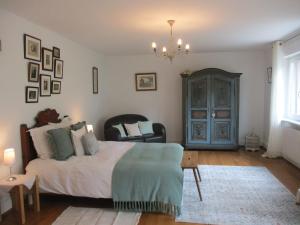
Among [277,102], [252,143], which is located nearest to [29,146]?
[277,102]

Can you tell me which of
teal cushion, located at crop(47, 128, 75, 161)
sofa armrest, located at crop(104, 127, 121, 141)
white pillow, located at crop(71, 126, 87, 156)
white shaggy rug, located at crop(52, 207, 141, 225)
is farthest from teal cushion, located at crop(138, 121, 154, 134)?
white shaggy rug, located at crop(52, 207, 141, 225)

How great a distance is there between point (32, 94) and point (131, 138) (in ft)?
8.19

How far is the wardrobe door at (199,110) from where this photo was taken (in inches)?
235

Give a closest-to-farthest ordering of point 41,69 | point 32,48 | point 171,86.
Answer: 1. point 32,48
2. point 41,69
3. point 171,86

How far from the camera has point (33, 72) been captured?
361 centimetres

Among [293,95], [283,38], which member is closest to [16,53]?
[283,38]

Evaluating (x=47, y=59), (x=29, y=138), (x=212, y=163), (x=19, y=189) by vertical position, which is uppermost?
(x=47, y=59)

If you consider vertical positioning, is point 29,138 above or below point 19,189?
above

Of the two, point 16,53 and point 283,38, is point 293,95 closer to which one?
point 283,38

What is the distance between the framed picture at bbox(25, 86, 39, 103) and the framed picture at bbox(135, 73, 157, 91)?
3.28m

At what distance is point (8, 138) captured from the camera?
315cm

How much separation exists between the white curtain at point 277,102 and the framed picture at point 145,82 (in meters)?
2.80

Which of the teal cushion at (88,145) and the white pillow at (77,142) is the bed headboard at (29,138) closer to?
the white pillow at (77,142)

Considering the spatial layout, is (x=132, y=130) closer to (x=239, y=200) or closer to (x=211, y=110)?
(x=211, y=110)
